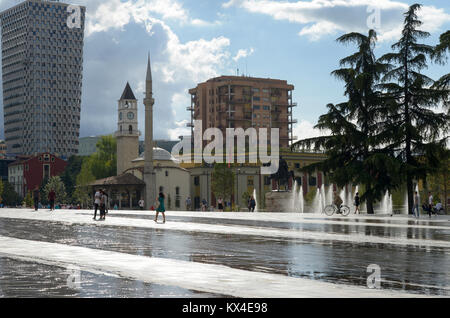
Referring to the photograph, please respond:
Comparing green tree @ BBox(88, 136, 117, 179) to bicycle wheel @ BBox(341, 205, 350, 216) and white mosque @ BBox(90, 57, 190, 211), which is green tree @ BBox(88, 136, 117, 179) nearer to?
white mosque @ BBox(90, 57, 190, 211)

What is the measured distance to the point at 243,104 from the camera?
147 m

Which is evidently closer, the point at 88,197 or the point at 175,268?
the point at 175,268

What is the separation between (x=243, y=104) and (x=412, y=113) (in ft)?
349

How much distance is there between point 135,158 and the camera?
412 ft

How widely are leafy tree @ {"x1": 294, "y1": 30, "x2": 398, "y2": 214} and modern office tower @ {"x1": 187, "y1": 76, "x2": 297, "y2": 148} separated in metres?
102

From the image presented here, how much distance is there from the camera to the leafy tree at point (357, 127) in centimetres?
4072

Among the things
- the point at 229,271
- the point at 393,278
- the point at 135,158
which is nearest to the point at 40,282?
the point at 229,271

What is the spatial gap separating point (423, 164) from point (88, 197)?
8005 centimetres

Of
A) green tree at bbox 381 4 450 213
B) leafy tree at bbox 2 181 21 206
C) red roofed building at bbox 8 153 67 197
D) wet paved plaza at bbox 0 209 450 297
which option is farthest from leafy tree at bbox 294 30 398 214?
red roofed building at bbox 8 153 67 197

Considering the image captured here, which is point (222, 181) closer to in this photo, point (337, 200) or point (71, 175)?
point (71, 175)

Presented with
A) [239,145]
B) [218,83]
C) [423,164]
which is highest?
[218,83]
